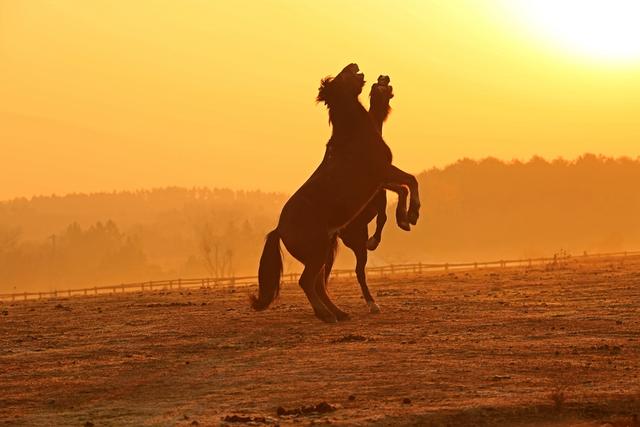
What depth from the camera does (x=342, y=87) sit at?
19.2 metres

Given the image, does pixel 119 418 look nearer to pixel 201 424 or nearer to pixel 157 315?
pixel 201 424

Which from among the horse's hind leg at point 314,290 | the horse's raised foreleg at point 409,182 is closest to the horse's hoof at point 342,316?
the horse's hind leg at point 314,290

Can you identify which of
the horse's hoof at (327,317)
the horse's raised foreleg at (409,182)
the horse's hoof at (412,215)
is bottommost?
the horse's hoof at (327,317)

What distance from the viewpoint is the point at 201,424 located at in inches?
414

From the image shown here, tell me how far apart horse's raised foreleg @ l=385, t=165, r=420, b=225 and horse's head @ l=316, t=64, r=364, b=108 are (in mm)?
1502

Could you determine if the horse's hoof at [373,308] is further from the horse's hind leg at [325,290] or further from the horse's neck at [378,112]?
the horse's neck at [378,112]

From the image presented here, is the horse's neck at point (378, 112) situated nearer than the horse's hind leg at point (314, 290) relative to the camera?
No

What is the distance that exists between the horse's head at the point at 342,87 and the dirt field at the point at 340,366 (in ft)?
12.7

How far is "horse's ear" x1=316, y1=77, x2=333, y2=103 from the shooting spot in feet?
63.5

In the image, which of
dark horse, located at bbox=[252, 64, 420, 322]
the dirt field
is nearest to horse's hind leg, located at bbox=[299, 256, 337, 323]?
dark horse, located at bbox=[252, 64, 420, 322]

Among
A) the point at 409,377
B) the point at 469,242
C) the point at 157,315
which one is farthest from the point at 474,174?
the point at 409,377

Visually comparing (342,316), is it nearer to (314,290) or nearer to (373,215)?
(314,290)

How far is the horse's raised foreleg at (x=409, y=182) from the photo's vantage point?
1862 cm

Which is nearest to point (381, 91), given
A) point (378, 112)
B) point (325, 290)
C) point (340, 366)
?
point (378, 112)
